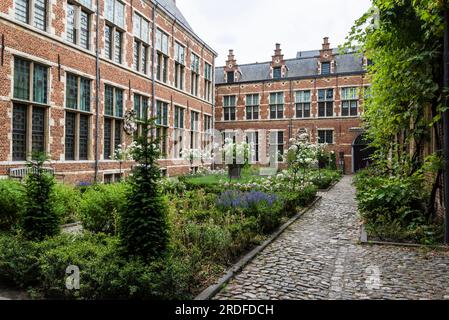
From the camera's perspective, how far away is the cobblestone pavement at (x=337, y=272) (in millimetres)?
4250

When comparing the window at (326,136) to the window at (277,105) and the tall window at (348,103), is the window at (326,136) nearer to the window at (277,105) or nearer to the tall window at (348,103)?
the tall window at (348,103)

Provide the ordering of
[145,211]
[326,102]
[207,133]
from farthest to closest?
[326,102] < [207,133] < [145,211]

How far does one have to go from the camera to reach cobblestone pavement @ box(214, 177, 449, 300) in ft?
13.9

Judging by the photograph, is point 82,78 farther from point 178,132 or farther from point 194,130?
point 194,130

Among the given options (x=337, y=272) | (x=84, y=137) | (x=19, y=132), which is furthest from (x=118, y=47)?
(x=337, y=272)

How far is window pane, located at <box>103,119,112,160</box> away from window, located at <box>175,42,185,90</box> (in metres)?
8.08

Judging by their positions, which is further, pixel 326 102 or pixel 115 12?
pixel 326 102

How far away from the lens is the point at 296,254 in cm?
607

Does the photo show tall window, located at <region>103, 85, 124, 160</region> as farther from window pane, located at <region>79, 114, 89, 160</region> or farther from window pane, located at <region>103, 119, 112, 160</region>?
window pane, located at <region>79, 114, 89, 160</region>

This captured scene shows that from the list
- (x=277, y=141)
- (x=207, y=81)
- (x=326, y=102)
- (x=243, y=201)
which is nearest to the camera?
(x=243, y=201)

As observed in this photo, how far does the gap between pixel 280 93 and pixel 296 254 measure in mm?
30182

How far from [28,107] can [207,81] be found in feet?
60.4

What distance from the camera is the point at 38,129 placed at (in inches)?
502

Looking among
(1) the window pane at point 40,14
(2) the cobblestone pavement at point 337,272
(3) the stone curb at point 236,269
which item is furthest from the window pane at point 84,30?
(2) the cobblestone pavement at point 337,272
